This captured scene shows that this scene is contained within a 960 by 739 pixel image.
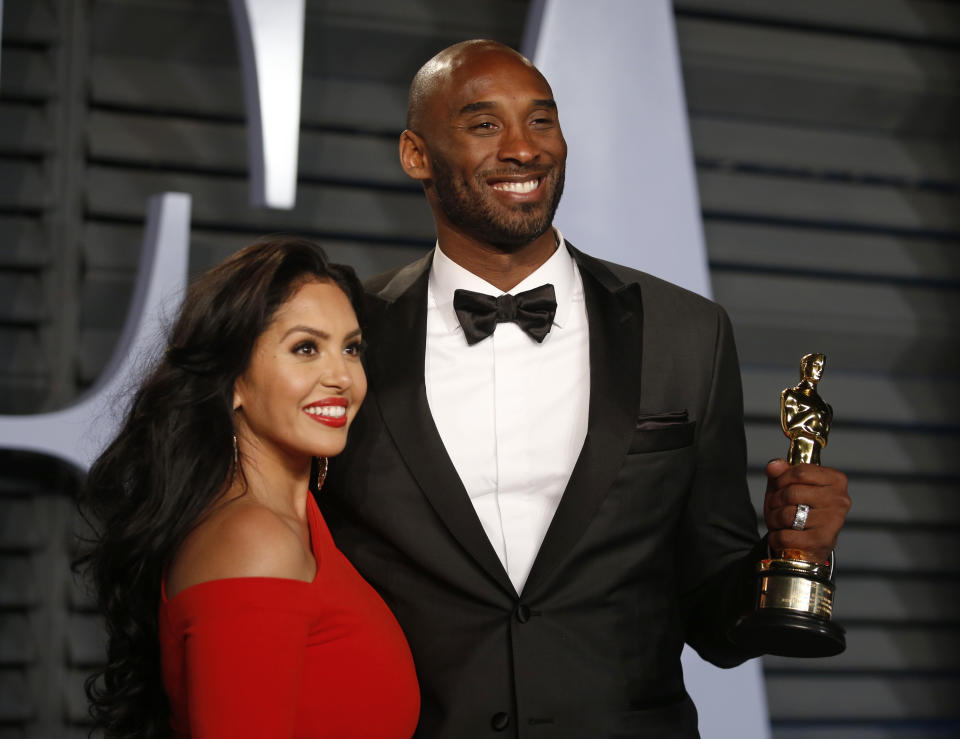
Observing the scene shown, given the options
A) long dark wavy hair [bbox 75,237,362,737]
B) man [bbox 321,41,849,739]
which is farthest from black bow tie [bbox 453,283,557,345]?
long dark wavy hair [bbox 75,237,362,737]

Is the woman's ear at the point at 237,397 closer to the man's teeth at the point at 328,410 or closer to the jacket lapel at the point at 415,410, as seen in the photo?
the man's teeth at the point at 328,410

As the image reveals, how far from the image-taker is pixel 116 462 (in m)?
1.86

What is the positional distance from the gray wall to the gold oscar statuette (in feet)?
6.12

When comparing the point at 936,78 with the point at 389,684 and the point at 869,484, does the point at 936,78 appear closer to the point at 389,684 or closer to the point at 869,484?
the point at 869,484

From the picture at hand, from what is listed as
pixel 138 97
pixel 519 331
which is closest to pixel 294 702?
pixel 519 331

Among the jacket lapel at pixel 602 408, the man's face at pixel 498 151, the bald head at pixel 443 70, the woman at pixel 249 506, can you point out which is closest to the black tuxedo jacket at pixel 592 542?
the jacket lapel at pixel 602 408

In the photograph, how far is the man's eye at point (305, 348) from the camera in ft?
5.90

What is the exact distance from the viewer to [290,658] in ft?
5.11

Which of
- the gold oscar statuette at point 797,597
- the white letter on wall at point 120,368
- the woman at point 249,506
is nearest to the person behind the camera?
the woman at point 249,506

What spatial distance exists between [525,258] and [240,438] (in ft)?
2.26

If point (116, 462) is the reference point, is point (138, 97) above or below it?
above

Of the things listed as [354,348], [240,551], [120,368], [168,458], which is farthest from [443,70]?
[120,368]

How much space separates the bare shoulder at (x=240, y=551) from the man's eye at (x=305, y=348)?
27 centimetres

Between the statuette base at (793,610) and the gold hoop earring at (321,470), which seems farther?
the gold hoop earring at (321,470)
